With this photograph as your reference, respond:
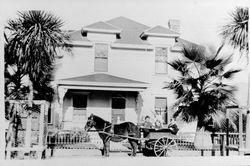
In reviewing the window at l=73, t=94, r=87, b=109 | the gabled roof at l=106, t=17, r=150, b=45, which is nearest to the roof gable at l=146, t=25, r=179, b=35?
the gabled roof at l=106, t=17, r=150, b=45

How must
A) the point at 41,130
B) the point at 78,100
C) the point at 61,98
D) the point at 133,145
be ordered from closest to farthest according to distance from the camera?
the point at 41,130 → the point at 61,98 → the point at 78,100 → the point at 133,145

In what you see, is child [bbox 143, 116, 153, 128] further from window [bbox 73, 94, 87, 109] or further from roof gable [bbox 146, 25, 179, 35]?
roof gable [bbox 146, 25, 179, 35]

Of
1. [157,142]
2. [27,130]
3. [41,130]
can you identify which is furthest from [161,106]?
[27,130]

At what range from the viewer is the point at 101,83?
290 inches

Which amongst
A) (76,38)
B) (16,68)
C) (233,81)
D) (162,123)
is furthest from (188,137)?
(16,68)

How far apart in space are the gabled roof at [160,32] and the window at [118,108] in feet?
5.24

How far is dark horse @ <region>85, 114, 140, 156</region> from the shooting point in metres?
7.34

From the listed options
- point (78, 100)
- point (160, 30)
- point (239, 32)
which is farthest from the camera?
point (239, 32)

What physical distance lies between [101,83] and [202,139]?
270cm

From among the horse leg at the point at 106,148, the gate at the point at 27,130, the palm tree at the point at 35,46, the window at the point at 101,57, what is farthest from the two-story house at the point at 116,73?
the horse leg at the point at 106,148

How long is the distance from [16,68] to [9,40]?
24.0 inches

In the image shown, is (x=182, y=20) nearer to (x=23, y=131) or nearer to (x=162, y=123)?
(x=162, y=123)

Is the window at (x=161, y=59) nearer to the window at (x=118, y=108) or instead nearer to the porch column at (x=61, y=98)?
the window at (x=118, y=108)

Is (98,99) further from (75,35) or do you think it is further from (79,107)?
(75,35)
